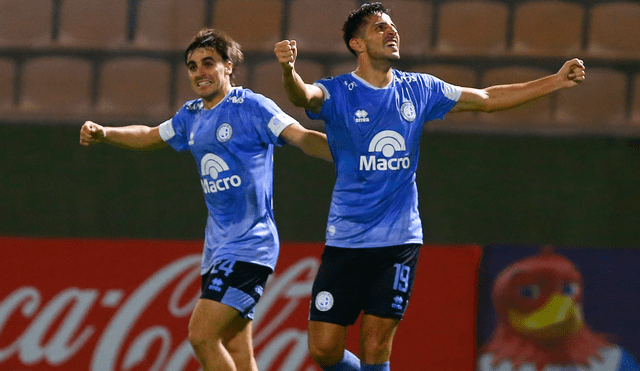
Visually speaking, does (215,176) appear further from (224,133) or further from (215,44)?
(215,44)

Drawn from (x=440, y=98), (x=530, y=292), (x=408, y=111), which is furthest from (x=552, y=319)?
(x=408, y=111)

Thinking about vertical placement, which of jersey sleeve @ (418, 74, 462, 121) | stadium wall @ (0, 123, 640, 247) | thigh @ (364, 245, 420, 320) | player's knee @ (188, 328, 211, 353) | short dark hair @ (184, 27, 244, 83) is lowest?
player's knee @ (188, 328, 211, 353)

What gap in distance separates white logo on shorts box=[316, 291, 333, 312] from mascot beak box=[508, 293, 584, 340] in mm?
2054

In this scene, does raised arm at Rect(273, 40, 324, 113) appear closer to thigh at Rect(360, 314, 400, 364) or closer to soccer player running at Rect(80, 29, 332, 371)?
soccer player running at Rect(80, 29, 332, 371)

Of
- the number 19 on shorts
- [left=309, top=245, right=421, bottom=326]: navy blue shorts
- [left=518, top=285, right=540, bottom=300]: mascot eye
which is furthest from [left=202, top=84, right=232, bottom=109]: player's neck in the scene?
[left=518, top=285, right=540, bottom=300]: mascot eye

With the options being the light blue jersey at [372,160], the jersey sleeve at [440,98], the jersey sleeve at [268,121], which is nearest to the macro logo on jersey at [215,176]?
the jersey sleeve at [268,121]

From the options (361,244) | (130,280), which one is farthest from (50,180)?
(361,244)

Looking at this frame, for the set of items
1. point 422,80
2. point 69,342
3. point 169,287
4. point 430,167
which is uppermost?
point 422,80

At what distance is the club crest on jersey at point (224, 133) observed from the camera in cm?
350

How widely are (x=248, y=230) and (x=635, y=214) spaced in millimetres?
3246

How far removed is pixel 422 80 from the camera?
358 cm

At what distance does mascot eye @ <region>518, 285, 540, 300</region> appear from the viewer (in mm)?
5055

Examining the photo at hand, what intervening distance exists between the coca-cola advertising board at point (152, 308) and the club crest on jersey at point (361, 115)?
1862 mm

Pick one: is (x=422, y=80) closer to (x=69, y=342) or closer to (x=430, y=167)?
(x=430, y=167)
